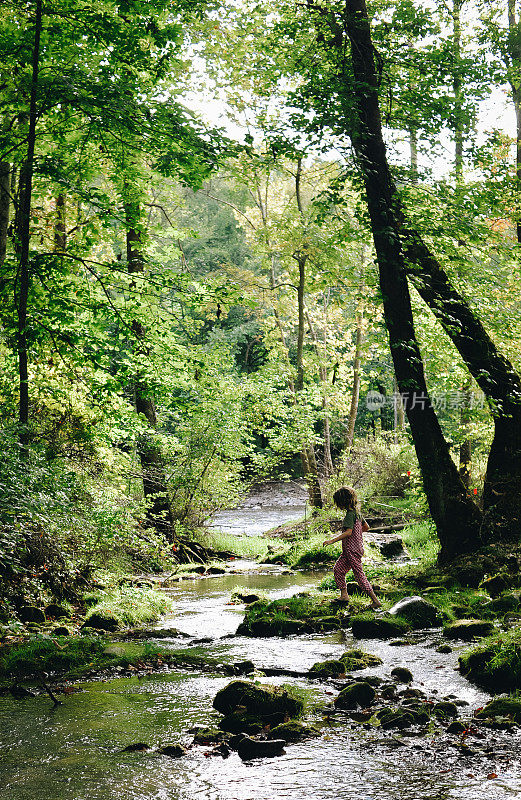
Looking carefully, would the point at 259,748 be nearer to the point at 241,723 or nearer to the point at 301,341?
the point at 241,723

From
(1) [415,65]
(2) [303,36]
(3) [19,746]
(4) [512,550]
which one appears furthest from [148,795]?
(2) [303,36]

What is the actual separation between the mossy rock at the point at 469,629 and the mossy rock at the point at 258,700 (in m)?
2.73

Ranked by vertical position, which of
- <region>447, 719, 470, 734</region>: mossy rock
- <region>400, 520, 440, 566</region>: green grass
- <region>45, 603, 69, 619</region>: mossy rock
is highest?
<region>447, 719, 470, 734</region>: mossy rock

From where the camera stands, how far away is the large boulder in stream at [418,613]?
7582mm

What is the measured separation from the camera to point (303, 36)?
41.4 feet

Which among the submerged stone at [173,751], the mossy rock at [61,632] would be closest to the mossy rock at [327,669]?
the submerged stone at [173,751]

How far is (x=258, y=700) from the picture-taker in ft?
15.3

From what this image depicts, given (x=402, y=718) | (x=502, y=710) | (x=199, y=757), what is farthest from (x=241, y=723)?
(x=502, y=710)

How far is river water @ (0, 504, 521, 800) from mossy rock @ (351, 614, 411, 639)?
1118 millimetres

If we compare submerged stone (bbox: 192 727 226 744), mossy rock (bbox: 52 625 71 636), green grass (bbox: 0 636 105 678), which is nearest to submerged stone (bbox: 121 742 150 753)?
submerged stone (bbox: 192 727 226 744)

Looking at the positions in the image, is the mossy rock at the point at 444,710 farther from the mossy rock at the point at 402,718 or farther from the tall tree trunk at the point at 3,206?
the tall tree trunk at the point at 3,206

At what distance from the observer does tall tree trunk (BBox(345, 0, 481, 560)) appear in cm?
1002

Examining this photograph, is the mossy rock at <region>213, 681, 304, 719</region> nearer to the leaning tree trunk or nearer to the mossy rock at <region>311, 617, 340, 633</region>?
the mossy rock at <region>311, 617, 340, 633</region>

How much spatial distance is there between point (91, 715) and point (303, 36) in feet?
40.9
